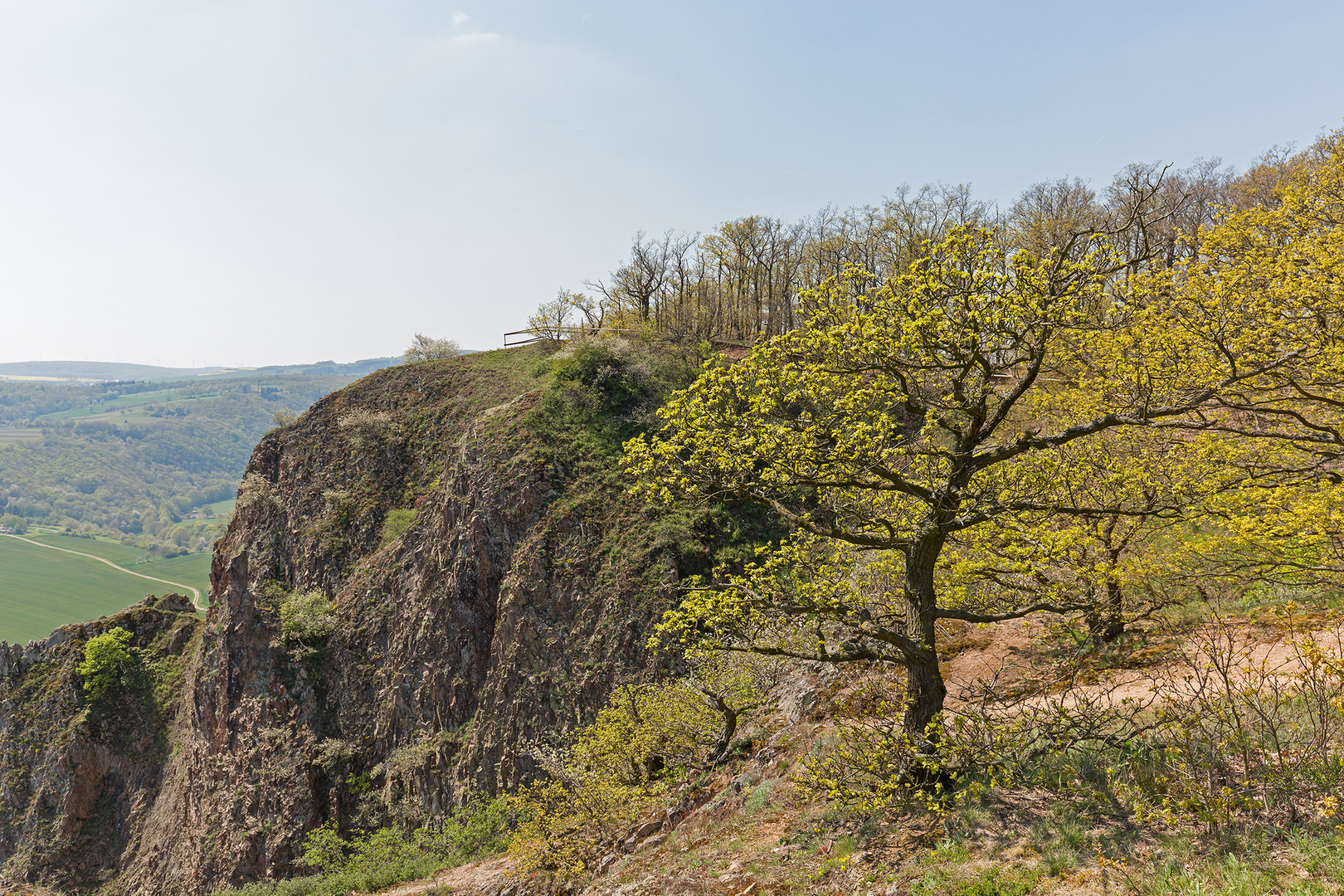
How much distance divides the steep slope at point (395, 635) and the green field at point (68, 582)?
92816mm

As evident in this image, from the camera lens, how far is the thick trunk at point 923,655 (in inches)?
297

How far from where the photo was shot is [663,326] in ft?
122

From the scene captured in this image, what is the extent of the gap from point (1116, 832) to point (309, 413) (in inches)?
1657

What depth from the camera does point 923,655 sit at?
294 inches

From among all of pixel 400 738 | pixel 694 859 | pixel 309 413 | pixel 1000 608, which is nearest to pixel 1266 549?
pixel 1000 608

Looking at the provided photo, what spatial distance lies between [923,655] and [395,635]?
26.1 metres

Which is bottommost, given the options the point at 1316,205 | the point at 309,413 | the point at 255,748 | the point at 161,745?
the point at 161,745

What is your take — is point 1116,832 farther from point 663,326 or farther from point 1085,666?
point 663,326

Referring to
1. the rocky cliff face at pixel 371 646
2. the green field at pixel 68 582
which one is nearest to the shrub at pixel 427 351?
the rocky cliff face at pixel 371 646

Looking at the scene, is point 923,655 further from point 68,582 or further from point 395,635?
point 68,582

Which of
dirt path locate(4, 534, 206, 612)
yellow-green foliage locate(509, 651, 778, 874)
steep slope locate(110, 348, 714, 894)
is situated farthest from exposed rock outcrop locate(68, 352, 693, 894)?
dirt path locate(4, 534, 206, 612)

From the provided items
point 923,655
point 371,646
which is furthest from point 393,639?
point 923,655

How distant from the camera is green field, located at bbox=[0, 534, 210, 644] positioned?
104 m

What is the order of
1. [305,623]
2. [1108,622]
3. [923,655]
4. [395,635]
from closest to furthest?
1. [923,655]
2. [1108,622]
3. [395,635]
4. [305,623]
